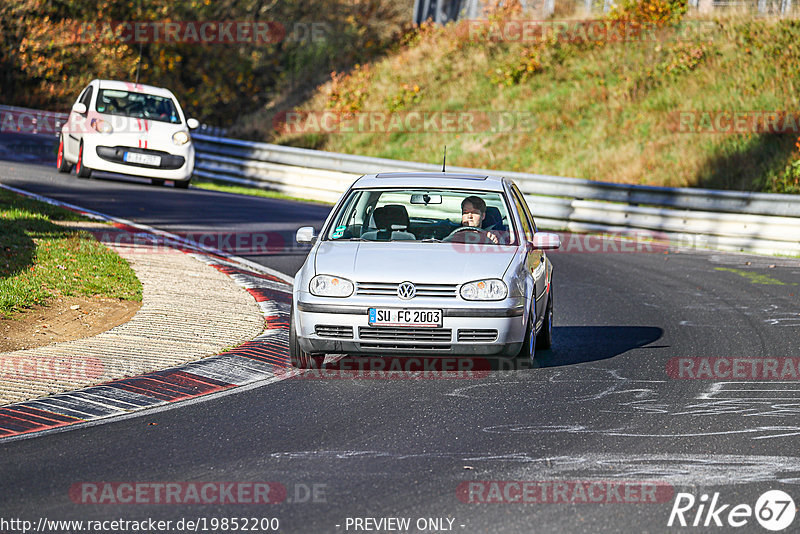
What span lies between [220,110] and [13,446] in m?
35.9

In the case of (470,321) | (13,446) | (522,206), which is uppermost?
(522,206)

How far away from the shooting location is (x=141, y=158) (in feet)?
69.0

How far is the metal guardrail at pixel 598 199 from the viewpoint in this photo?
19312 millimetres

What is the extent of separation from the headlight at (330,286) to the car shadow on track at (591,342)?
1.82 m

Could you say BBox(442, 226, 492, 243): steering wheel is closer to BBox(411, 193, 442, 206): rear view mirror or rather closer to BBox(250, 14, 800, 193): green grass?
BBox(411, 193, 442, 206): rear view mirror

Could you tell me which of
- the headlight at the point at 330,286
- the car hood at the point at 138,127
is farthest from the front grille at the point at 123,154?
the headlight at the point at 330,286

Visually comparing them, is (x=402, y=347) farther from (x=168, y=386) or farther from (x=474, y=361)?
(x=168, y=386)

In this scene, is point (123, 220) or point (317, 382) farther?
point (123, 220)

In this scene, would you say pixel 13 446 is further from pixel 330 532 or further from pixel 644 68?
pixel 644 68

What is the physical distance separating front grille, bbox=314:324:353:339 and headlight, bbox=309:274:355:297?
23 centimetres

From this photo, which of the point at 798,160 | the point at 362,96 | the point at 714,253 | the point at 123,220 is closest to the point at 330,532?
the point at 123,220

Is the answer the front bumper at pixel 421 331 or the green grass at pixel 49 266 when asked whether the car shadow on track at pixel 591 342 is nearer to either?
the front bumper at pixel 421 331

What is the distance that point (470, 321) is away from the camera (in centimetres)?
840

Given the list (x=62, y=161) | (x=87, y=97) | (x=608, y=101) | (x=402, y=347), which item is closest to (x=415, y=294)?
(x=402, y=347)
